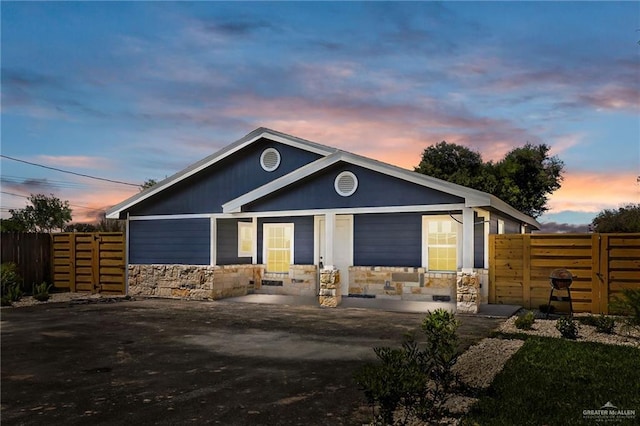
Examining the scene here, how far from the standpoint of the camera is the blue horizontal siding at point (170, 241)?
17391mm

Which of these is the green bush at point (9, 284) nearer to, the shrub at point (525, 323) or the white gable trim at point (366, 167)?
the white gable trim at point (366, 167)

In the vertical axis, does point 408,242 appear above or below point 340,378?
above

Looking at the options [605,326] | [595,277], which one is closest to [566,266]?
[595,277]

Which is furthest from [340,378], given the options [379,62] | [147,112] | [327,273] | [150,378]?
[147,112]

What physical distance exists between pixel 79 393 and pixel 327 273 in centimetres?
889

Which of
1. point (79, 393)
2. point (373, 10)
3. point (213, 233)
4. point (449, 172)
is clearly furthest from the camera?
point (449, 172)

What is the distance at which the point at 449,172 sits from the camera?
35.2 m

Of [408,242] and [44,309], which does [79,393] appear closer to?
[44,309]

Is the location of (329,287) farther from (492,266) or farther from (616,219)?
(616,219)

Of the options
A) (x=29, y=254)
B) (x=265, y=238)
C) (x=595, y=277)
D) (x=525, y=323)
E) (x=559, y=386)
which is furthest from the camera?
(x=29, y=254)

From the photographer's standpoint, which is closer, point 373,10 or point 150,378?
point 150,378

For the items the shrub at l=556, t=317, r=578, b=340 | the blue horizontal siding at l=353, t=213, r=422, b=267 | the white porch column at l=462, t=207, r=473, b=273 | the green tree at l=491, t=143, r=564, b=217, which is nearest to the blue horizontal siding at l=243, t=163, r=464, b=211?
the white porch column at l=462, t=207, r=473, b=273

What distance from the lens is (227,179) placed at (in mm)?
17438

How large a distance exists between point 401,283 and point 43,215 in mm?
53001
